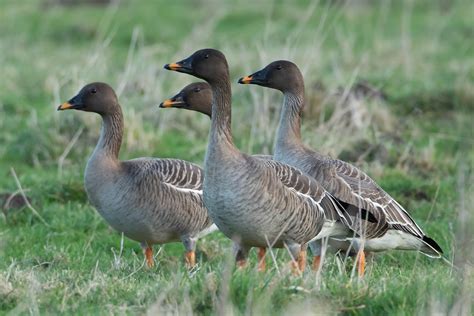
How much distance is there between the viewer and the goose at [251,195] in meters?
6.86

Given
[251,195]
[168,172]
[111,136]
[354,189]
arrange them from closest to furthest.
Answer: [251,195] → [354,189] → [168,172] → [111,136]

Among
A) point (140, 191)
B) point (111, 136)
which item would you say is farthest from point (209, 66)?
point (111, 136)

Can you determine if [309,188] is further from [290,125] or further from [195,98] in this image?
[195,98]

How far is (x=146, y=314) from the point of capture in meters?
5.38

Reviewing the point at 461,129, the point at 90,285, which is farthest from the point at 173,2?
the point at 90,285

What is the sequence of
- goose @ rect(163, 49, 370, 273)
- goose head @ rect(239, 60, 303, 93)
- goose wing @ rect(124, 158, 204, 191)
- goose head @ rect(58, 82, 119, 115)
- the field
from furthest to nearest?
1. goose head @ rect(58, 82, 119, 115)
2. goose head @ rect(239, 60, 303, 93)
3. goose wing @ rect(124, 158, 204, 191)
4. goose @ rect(163, 49, 370, 273)
5. the field

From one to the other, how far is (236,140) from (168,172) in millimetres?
3989

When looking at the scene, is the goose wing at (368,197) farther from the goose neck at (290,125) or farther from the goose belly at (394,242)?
the goose neck at (290,125)

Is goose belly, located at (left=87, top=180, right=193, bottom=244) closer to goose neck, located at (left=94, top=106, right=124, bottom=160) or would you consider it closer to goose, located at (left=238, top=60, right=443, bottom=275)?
goose neck, located at (left=94, top=106, right=124, bottom=160)

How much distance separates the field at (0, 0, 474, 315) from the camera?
19.0 feet

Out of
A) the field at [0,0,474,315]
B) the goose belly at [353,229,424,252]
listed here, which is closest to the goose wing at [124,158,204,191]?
the field at [0,0,474,315]

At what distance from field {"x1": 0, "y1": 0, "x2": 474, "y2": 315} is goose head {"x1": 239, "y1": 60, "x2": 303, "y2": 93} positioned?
57.0 inches

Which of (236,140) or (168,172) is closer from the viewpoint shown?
(168,172)

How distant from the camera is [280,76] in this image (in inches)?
342
